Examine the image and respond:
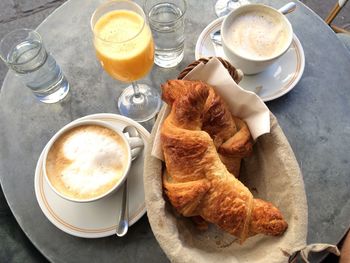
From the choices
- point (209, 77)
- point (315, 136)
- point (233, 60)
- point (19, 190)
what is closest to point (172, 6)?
point (233, 60)

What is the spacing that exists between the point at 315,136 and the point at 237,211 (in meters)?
0.39

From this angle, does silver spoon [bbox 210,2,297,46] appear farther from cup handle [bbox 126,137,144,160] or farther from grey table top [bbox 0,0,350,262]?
cup handle [bbox 126,137,144,160]

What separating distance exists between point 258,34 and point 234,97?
277 millimetres

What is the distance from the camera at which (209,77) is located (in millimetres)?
799

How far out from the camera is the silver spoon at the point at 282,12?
3.39 feet

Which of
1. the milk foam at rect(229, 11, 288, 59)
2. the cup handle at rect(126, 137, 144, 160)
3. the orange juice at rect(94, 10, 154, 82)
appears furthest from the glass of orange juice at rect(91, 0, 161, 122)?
the milk foam at rect(229, 11, 288, 59)

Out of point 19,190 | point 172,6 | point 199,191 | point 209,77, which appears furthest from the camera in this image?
point 172,6

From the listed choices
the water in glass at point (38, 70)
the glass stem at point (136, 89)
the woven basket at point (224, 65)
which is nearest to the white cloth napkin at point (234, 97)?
the woven basket at point (224, 65)

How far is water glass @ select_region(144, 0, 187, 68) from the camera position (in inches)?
39.1

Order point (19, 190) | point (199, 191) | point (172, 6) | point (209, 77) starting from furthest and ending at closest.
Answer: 1. point (172, 6)
2. point (19, 190)
3. point (209, 77)
4. point (199, 191)

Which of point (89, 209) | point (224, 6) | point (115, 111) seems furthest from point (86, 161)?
point (224, 6)

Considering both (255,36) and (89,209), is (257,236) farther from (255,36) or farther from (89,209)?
(255,36)

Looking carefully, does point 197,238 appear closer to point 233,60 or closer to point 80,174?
point 80,174

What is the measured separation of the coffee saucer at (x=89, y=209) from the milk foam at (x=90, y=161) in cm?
6
